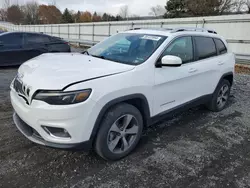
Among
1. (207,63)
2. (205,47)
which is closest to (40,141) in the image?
(207,63)

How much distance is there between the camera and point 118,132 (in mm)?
2852

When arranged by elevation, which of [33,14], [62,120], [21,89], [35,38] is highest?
[33,14]

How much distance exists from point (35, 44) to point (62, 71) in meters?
7.14

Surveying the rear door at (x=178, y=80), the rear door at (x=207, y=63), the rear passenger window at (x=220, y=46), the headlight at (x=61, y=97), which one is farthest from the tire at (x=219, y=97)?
the headlight at (x=61, y=97)

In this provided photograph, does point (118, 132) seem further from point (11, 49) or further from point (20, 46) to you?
point (20, 46)

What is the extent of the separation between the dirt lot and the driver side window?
1272 mm

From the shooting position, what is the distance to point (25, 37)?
8.60 metres

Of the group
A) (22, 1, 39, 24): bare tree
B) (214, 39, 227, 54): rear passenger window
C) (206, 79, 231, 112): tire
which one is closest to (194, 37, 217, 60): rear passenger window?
(214, 39, 227, 54): rear passenger window

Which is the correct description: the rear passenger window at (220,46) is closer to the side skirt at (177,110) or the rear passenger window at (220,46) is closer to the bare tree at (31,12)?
the side skirt at (177,110)

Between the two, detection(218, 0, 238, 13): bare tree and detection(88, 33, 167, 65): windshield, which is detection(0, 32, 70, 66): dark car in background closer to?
detection(88, 33, 167, 65): windshield

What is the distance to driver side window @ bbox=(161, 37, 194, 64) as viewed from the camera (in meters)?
3.40

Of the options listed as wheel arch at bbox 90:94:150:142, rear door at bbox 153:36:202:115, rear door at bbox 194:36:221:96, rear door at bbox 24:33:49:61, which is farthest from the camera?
rear door at bbox 24:33:49:61

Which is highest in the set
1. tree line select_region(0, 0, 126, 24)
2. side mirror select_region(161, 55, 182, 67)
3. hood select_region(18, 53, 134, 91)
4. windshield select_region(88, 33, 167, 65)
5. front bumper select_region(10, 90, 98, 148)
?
tree line select_region(0, 0, 126, 24)

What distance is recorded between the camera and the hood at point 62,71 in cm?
239
